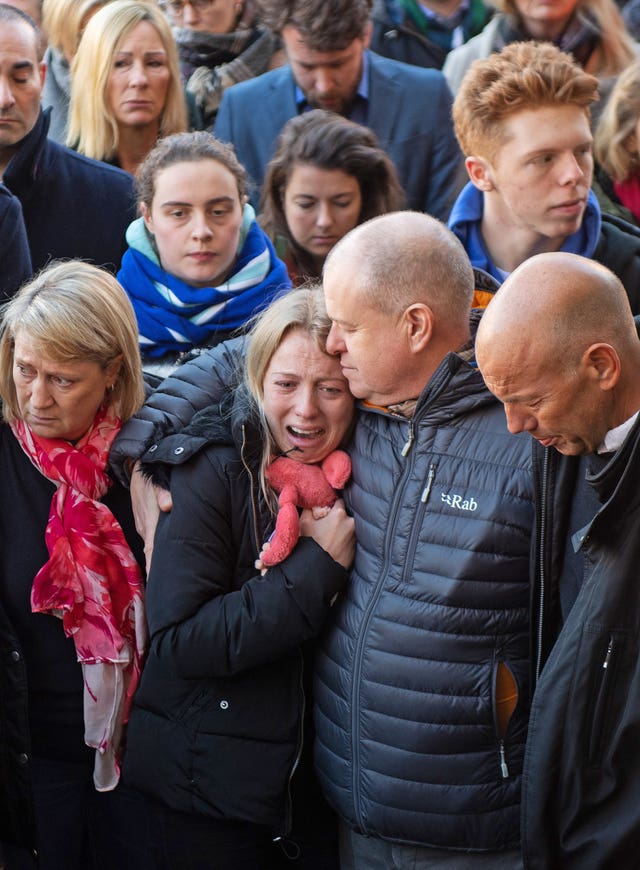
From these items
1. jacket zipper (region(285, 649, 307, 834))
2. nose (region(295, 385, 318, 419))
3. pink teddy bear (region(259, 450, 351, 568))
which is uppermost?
nose (region(295, 385, 318, 419))

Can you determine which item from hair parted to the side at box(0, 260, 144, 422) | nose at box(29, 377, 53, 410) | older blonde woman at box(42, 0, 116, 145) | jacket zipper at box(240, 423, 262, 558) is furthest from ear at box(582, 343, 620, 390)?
older blonde woman at box(42, 0, 116, 145)

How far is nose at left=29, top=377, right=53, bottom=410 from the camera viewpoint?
2.98 metres

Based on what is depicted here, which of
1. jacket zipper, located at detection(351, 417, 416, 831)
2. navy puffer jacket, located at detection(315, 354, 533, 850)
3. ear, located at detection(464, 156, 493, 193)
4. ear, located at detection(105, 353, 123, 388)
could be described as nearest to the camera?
navy puffer jacket, located at detection(315, 354, 533, 850)

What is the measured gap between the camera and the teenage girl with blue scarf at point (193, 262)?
356 cm

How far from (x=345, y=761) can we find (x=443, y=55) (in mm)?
3337

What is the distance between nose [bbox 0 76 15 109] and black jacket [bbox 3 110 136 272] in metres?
0.11

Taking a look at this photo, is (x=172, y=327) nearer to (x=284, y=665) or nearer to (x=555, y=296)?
(x=284, y=665)

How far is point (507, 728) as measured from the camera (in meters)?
2.65

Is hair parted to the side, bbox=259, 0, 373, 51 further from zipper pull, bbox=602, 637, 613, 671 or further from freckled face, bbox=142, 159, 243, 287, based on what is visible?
zipper pull, bbox=602, 637, 613, 671

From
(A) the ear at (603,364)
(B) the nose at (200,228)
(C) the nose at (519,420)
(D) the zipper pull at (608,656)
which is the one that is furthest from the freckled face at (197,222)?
(D) the zipper pull at (608,656)

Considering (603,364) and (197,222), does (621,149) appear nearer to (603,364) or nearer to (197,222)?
(197,222)

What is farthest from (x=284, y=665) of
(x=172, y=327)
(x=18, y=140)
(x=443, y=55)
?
(x=443, y=55)

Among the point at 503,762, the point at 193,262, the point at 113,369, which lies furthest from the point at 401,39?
the point at 503,762

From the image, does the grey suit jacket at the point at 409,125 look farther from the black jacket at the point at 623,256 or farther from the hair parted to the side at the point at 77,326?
the hair parted to the side at the point at 77,326
